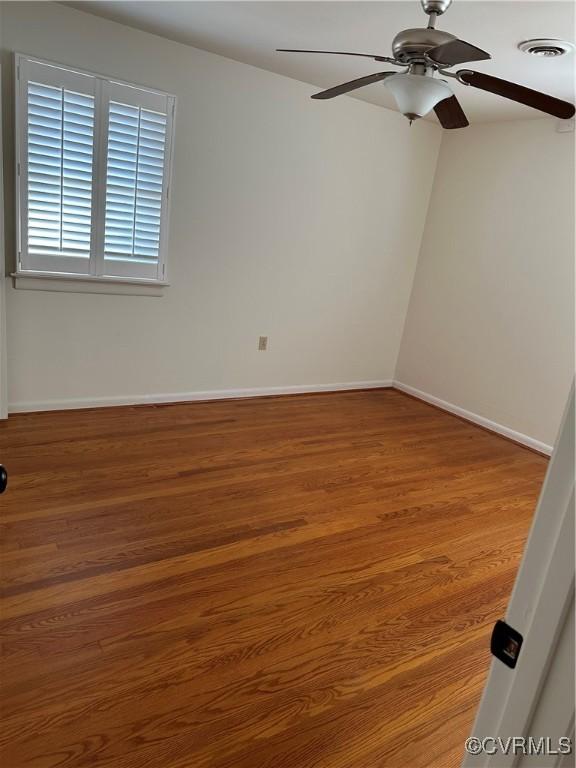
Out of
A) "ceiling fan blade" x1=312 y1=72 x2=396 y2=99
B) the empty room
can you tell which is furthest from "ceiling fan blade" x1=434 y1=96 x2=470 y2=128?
"ceiling fan blade" x1=312 y1=72 x2=396 y2=99

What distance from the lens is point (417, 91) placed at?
2096 millimetres

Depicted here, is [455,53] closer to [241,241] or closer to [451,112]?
[451,112]

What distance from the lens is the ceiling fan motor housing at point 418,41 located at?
1.92 m

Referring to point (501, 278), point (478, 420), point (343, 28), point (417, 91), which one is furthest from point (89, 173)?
point (478, 420)

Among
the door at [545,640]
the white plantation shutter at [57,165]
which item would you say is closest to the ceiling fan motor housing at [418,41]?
the door at [545,640]

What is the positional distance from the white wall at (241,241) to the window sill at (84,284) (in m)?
0.05

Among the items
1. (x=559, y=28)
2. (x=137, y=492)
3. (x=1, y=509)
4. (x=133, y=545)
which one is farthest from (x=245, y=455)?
(x=559, y=28)

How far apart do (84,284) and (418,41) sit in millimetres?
2423

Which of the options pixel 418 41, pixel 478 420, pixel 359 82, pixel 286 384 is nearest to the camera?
pixel 418 41

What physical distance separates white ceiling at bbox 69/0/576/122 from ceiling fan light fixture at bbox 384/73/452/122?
0.46 metres

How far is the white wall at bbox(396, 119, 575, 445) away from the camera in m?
3.87

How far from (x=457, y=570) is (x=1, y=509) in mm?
2156

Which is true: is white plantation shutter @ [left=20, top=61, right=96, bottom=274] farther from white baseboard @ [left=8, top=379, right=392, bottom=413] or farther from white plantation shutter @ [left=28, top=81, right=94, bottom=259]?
white baseboard @ [left=8, top=379, right=392, bottom=413]

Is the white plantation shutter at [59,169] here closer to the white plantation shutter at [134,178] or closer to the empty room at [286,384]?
the empty room at [286,384]
